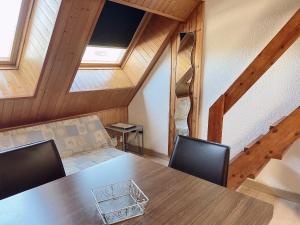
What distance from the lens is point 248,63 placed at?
252 centimetres

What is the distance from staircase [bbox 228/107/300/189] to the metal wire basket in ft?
3.66

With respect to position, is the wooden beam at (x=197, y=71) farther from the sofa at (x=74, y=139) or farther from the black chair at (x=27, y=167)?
the black chair at (x=27, y=167)

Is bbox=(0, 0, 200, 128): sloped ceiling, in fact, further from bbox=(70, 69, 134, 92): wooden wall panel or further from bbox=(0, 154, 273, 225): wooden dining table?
bbox=(0, 154, 273, 225): wooden dining table

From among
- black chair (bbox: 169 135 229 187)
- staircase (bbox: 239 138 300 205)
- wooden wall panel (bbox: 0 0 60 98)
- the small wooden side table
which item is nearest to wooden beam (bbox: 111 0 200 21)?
wooden wall panel (bbox: 0 0 60 98)

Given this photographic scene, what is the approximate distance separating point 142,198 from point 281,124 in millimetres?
1254

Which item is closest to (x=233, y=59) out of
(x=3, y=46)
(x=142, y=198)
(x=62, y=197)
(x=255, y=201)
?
(x=255, y=201)

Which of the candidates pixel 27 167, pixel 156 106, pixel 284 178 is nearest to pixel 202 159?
pixel 27 167

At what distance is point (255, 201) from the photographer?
1.08 m

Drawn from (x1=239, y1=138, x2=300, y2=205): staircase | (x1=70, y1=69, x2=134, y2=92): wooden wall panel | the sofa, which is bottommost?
(x1=239, y1=138, x2=300, y2=205): staircase

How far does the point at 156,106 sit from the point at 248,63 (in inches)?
55.4

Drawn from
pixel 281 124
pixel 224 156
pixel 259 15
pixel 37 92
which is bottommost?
pixel 224 156

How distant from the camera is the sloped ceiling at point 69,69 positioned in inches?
77.5

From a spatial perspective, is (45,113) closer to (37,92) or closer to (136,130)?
(37,92)

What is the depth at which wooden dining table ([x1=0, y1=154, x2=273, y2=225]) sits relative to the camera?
0.95 m
